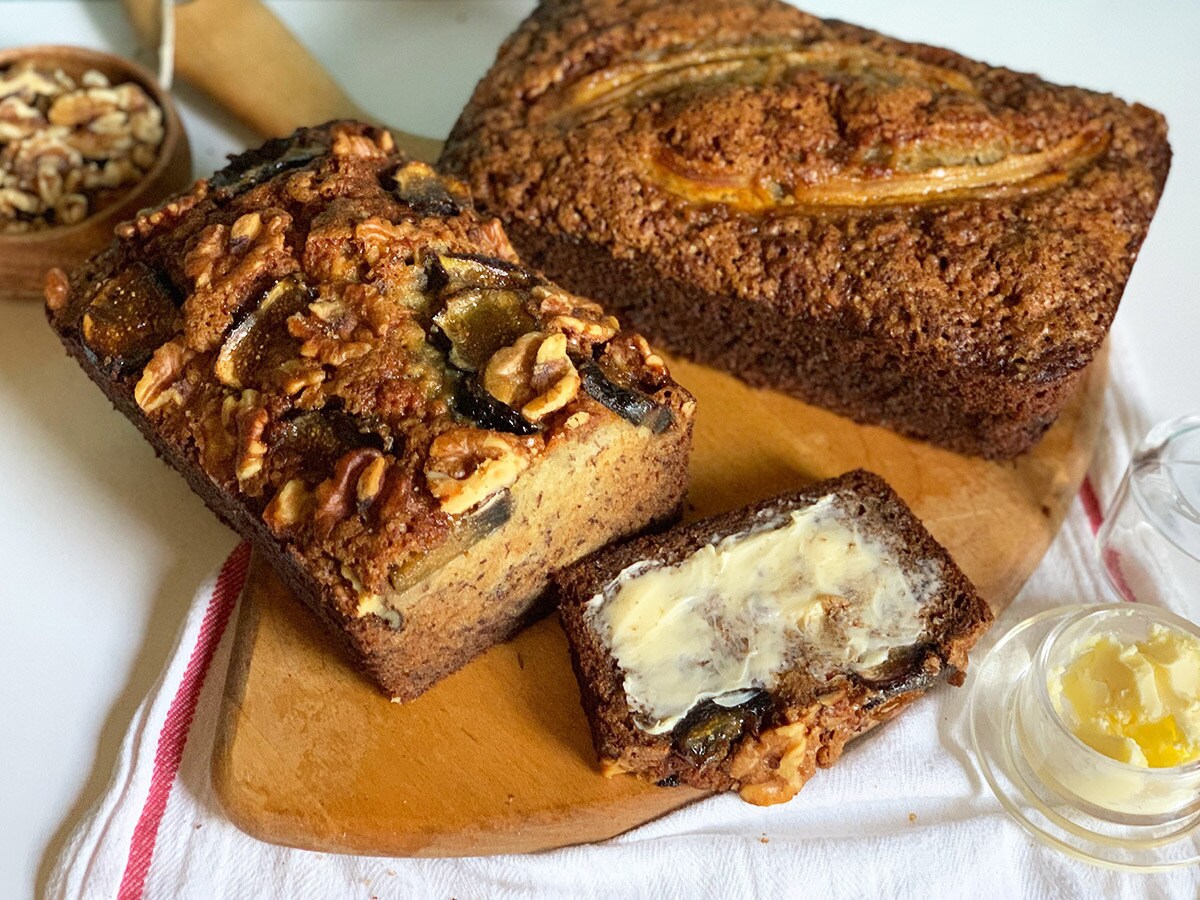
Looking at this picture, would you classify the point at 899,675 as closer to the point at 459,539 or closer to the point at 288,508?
the point at 459,539

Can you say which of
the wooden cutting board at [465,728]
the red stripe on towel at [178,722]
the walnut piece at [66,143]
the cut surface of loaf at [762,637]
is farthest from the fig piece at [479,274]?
the walnut piece at [66,143]

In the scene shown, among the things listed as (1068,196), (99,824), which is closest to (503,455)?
(99,824)

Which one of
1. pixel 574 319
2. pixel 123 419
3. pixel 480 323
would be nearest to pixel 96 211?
pixel 123 419

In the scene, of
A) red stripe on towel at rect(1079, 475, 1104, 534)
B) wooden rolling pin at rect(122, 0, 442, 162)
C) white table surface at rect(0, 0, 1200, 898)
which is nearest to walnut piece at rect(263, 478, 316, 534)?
white table surface at rect(0, 0, 1200, 898)

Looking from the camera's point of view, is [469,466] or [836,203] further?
[836,203]

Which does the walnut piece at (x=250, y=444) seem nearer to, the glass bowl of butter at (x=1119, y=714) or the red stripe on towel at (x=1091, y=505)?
the glass bowl of butter at (x=1119, y=714)

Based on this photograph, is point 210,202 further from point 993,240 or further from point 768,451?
point 993,240
